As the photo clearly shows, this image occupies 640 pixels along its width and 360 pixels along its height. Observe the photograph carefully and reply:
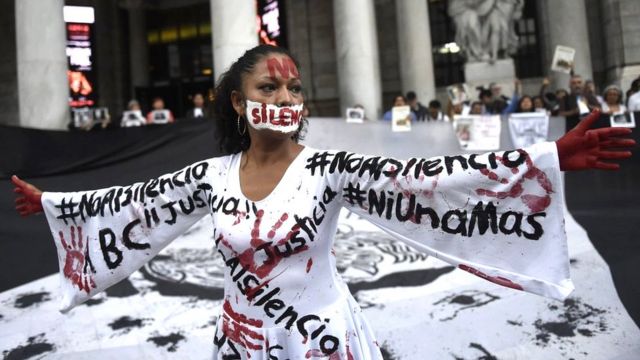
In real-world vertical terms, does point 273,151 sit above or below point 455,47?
below

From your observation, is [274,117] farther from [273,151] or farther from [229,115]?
[229,115]

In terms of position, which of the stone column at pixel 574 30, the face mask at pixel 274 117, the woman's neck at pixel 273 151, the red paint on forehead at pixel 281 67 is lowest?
the woman's neck at pixel 273 151

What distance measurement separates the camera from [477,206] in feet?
6.19

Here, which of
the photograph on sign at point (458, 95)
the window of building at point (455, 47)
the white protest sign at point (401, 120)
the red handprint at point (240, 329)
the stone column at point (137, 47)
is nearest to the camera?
the red handprint at point (240, 329)

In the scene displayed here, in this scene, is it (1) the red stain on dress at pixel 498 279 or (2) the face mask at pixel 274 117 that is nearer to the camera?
(1) the red stain on dress at pixel 498 279

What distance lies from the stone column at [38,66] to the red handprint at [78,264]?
29.5 feet

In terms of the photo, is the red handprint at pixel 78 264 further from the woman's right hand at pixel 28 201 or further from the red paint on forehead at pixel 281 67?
the red paint on forehead at pixel 281 67

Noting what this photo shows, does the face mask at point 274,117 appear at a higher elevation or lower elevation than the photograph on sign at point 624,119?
lower

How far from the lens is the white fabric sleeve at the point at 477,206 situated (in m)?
1.80

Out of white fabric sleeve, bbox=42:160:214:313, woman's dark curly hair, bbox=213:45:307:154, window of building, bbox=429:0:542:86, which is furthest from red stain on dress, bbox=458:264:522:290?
window of building, bbox=429:0:542:86

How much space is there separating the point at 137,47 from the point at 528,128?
1995cm

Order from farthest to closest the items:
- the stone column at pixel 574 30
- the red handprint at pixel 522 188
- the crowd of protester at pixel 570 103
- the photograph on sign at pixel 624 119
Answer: the stone column at pixel 574 30 → the crowd of protester at pixel 570 103 → the photograph on sign at pixel 624 119 → the red handprint at pixel 522 188

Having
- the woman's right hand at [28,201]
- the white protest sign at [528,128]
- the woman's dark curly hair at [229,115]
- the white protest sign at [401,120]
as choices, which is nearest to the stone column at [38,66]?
the white protest sign at [401,120]

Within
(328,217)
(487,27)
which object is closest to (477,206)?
(328,217)
